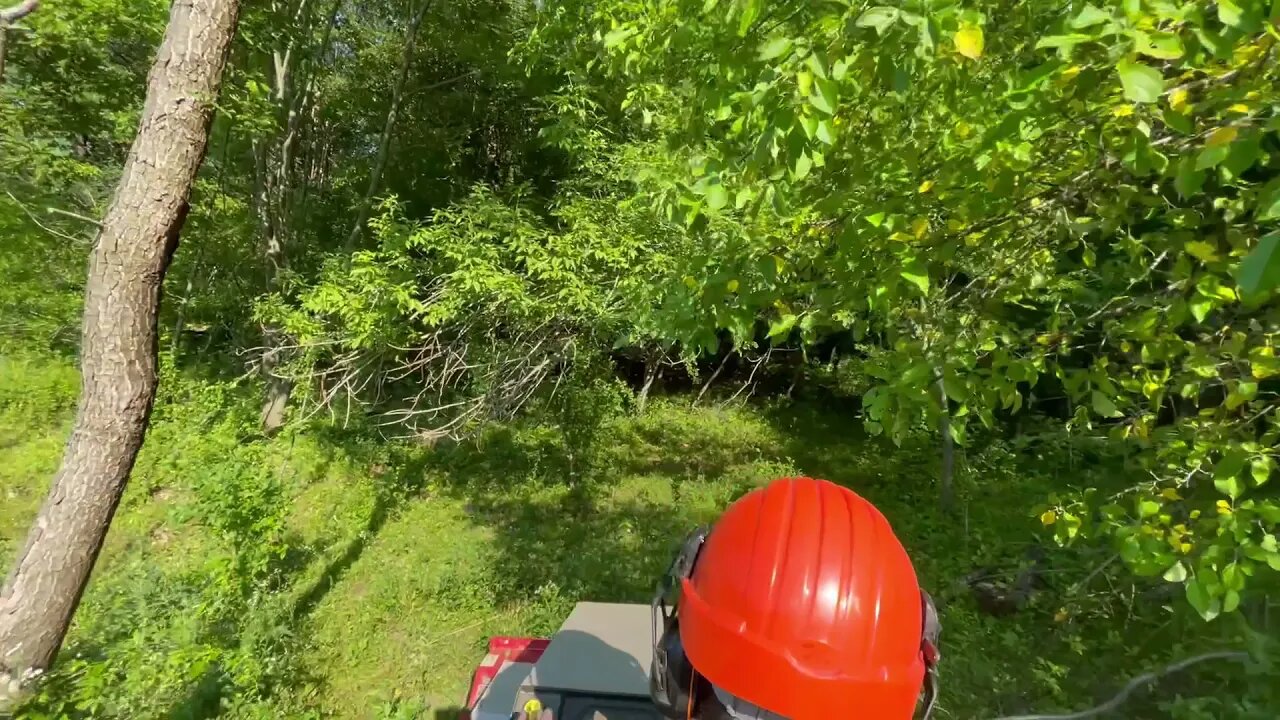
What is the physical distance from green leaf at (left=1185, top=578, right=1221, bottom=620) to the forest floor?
88 cm

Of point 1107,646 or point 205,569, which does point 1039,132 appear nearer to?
point 1107,646

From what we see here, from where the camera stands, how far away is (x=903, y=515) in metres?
7.15

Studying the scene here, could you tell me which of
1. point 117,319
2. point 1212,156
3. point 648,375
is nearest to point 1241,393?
point 1212,156

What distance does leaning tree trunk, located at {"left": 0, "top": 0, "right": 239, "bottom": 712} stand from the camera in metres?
2.69

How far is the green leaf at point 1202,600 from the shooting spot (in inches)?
63.1

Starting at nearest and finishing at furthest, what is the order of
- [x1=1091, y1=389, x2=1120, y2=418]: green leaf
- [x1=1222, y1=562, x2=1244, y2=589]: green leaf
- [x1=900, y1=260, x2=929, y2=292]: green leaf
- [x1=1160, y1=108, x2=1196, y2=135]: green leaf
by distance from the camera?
[x1=1160, y1=108, x2=1196, y2=135]: green leaf → [x1=1222, y1=562, x2=1244, y2=589]: green leaf → [x1=900, y1=260, x2=929, y2=292]: green leaf → [x1=1091, y1=389, x2=1120, y2=418]: green leaf

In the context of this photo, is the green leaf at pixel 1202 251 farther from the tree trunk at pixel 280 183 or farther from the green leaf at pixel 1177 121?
the tree trunk at pixel 280 183

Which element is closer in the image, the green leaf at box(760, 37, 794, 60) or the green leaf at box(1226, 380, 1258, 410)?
the green leaf at box(760, 37, 794, 60)

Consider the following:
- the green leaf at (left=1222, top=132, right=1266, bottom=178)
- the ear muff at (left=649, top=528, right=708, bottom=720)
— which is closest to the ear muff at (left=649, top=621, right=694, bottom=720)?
the ear muff at (left=649, top=528, right=708, bottom=720)

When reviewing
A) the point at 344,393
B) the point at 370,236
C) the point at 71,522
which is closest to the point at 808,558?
the point at 71,522

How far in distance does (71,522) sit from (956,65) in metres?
3.81

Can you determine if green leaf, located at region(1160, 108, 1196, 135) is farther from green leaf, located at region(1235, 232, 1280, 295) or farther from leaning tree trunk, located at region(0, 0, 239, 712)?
leaning tree trunk, located at region(0, 0, 239, 712)

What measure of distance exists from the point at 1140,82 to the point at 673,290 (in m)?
1.82

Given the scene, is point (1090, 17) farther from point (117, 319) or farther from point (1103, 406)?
point (117, 319)
